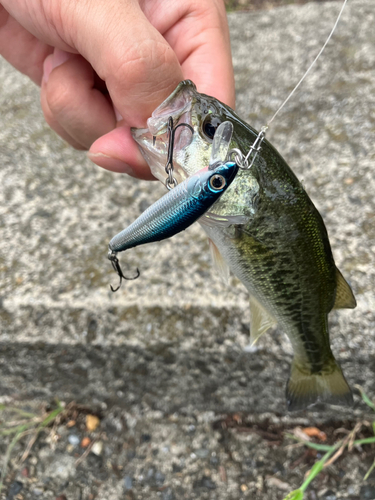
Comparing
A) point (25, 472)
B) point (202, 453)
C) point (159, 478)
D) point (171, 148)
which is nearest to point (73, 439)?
point (25, 472)

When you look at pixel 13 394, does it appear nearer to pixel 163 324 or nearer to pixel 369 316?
pixel 163 324

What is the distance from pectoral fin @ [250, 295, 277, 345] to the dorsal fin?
0.31 m

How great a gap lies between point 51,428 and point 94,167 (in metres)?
1.83

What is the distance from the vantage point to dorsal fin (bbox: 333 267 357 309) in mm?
1727

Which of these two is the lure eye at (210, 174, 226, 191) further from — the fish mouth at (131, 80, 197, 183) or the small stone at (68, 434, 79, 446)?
the small stone at (68, 434, 79, 446)

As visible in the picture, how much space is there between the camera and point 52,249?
8.10ft

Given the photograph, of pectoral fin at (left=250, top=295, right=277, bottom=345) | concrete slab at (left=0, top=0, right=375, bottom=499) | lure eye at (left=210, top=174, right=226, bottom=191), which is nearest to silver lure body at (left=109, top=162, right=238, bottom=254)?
lure eye at (left=210, top=174, right=226, bottom=191)

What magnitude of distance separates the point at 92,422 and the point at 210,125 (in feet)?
6.62

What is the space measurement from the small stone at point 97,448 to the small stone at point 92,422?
0.30 feet

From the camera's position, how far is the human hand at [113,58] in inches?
51.4

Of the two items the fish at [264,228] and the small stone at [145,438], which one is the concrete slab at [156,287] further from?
the fish at [264,228]

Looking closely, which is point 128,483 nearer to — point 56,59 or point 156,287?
point 156,287

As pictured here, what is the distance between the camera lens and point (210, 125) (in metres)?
1.43

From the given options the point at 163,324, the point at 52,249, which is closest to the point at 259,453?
the point at 163,324
